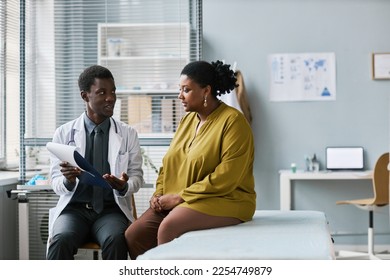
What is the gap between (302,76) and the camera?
4.15 meters

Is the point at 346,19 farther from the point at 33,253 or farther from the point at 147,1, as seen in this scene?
the point at 33,253

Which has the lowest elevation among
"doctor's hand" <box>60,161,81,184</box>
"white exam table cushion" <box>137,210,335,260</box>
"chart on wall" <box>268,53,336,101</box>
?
"white exam table cushion" <box>137,210,335,260</box>

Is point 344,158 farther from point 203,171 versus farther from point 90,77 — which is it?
point 90,77

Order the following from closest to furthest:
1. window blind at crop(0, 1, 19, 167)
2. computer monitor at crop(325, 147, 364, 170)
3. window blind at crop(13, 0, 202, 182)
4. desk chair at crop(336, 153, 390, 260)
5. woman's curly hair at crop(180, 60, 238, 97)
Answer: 1. woman's curly hair at crop(180, 60, 238, 97)
2. window blind at crop(0, 1, 19, 167)
3. window blind at crop(13, 0, 202, 182)
4. desk chair at crop(336, 153, 390, 260)
5. computer monitor at crop(325, 147, 364, 170)

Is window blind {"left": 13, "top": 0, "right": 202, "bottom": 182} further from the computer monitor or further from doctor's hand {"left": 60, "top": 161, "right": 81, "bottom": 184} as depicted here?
the computer monitor

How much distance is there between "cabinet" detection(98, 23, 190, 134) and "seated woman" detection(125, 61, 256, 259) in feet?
3.15

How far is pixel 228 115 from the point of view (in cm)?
220

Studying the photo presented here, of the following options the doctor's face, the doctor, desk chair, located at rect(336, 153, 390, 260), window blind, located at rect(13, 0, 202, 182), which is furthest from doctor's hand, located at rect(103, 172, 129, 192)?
desk chair, located at rect(336, 153, 390, 260)

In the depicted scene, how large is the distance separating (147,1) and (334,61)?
1.42m

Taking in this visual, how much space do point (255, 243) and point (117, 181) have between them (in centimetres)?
59

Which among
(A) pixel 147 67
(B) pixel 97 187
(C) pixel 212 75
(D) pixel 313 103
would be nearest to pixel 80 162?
(B) pixel 97 187

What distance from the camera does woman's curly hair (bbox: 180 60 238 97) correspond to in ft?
7.36

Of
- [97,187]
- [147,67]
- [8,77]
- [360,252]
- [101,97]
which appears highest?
[147,67]
